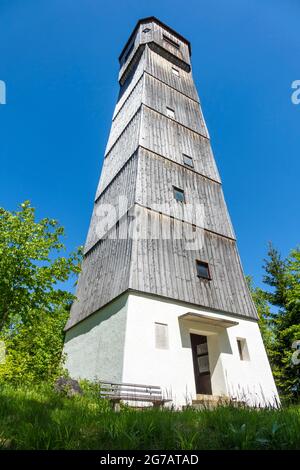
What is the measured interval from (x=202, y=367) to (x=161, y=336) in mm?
3653

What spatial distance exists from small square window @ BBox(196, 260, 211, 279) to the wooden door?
2960 mm

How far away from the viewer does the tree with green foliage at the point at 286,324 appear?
2022cm

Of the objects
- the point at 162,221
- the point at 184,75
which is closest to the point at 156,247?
the point at 162,221

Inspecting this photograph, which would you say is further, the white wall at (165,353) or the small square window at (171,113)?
the small square window at (171,113)

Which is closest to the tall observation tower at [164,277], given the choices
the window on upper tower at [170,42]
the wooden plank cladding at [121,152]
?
the wooden plank cladding at [121,152]

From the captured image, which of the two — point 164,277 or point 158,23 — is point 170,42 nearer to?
point 158,23

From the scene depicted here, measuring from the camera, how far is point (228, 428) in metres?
4.30

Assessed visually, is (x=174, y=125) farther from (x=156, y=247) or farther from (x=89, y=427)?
(x=89, y=427)

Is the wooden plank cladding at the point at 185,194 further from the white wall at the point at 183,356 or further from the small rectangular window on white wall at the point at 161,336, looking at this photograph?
the small rectangular window on white wall at the point at 161,336

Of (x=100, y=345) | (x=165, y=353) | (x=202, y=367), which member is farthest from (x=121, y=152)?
(x=202, y=367)

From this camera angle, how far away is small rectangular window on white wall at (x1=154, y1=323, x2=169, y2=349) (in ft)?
36.8

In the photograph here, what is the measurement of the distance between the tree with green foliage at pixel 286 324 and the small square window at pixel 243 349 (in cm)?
784

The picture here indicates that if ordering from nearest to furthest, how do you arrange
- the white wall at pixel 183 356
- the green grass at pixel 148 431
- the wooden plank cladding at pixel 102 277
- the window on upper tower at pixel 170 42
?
the green grass at pixel 148 431
the white wall at pixel 183 356
the wooden plank cladding at pixel 102 277
the window on upper tower at pixel 170 42
